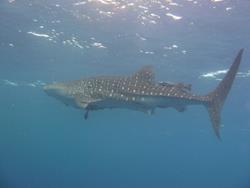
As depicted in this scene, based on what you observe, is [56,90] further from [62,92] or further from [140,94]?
[140,94]

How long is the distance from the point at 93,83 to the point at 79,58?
56.7 feet

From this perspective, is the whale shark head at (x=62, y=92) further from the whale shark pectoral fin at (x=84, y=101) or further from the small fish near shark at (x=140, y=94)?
the whale shark pectoral fin at (x=84, y=101)

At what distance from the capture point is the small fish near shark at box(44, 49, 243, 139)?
39.3 ft

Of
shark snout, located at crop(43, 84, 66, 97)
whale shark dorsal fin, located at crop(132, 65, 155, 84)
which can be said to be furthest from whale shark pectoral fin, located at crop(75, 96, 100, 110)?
whale shark dorsal fin, located at crop(132, 65, 155, 84)

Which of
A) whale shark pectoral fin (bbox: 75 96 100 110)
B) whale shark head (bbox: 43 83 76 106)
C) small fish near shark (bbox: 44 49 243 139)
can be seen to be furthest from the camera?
whale shark head (bbox: 43 83 76 106)

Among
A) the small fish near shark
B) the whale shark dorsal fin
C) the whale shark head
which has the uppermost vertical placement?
the whale shark dorsal fin

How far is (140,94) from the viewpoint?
12469mm

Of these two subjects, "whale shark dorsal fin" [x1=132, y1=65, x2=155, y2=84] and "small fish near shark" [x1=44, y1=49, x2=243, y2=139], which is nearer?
"small fish near shark" [x1=44, y1=49, x2=243, y2=139]

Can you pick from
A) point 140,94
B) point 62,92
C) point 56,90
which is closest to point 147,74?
point 140,94

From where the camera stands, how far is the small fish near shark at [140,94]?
12.0 m

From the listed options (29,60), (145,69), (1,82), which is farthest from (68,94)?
(1,82)

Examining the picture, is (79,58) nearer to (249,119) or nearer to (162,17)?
A: (162,17)

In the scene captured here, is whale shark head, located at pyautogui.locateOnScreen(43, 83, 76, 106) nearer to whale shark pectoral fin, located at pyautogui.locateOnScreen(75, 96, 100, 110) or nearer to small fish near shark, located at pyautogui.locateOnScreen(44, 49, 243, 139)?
small fish near shark, located at pyautogui.locateOnScreen(44, 49, 243, 139)

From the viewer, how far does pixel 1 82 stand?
44.8 metres
